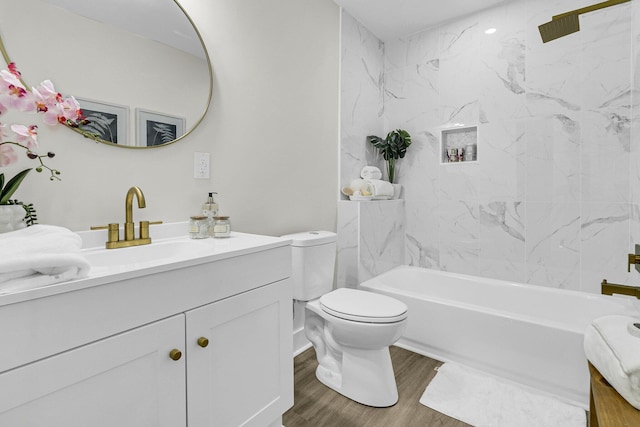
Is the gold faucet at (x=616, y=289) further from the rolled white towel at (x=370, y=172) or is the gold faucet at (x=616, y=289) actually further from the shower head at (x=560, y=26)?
the rolled white towel at (x=370, y=172)

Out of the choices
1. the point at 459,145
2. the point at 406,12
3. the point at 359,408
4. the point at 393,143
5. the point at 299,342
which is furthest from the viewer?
the point at 393,143

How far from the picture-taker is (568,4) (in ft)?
7.27

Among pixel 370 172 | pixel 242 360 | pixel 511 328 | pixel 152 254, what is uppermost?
pixel 370 172

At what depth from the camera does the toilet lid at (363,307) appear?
158cm

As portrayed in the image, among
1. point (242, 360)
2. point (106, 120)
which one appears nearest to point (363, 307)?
point (242, 360)

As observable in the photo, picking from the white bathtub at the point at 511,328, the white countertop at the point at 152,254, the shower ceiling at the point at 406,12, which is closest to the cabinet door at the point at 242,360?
the white countertop at the point at 152,254

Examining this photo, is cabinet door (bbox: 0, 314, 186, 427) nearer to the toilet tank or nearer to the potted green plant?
the toilet tank

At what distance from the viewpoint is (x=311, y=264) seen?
1893 millimetres

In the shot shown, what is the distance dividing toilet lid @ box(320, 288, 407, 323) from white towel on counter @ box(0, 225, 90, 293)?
1.17m

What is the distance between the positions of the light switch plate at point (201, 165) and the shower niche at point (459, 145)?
2.00 m

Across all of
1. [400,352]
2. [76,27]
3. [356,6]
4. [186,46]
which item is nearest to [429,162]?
[356,6]

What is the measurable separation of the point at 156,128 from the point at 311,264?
106cm

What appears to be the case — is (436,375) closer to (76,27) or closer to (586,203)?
(586,203)

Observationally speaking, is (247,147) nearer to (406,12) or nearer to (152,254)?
(152,254)
